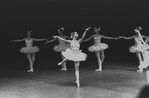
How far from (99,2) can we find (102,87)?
7127 millimetres

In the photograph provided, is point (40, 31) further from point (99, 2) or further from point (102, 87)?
point (102, 87)

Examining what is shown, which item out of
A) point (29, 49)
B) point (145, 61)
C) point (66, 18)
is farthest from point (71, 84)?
point (66, 18)

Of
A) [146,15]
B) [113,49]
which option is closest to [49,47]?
[113,49]

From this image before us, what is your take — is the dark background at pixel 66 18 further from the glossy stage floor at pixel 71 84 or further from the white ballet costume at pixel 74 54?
the white ballet costume at pixel 74 54

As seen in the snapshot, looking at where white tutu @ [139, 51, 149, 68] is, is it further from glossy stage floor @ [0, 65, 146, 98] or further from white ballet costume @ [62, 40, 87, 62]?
white ballet costume @ [62, 40, 87, 62]

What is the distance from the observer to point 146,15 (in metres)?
12.2

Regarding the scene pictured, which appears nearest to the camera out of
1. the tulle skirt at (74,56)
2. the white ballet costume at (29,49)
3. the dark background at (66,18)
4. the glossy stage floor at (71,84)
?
the glossy stage floor at (71,84)

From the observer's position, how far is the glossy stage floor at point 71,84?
548 cm

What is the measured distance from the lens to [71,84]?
21.6 feet

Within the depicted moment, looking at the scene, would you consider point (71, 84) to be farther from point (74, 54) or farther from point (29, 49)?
point (29, 49)

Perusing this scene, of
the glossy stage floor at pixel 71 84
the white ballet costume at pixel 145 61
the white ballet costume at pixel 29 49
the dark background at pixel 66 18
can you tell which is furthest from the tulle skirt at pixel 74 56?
the dark background at pixel 66 18

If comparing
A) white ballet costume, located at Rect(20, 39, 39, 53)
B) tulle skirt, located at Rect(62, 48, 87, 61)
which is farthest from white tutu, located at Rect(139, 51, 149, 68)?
white ballet costume, located at Rect(20, 39, 39, 53)

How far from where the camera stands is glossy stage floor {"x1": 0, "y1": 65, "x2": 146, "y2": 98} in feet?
18.0

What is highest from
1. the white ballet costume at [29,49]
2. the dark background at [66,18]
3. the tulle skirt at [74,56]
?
the dark background at [66,18]
